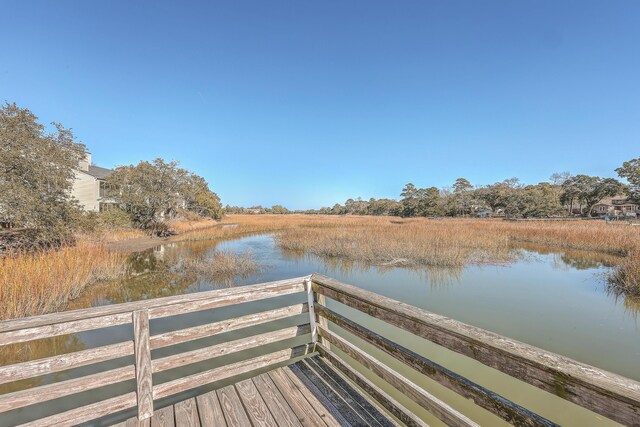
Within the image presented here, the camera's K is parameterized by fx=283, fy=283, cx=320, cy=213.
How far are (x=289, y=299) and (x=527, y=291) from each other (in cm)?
726

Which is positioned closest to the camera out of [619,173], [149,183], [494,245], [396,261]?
[396,261]

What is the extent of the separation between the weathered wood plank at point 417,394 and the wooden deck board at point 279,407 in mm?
329

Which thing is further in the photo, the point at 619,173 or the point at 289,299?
the point at 619,173

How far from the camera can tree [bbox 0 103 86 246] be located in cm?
1023

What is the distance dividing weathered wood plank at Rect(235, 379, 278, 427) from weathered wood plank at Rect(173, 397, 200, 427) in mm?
392

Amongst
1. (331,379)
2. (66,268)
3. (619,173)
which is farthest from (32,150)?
(619,173)

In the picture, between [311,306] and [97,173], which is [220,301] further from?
[97,173]

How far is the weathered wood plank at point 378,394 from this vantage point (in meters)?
2.07

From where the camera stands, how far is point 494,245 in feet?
52.9

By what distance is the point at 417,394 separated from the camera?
2025mm

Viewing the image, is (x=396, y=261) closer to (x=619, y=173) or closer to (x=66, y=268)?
(x=66, y=268)

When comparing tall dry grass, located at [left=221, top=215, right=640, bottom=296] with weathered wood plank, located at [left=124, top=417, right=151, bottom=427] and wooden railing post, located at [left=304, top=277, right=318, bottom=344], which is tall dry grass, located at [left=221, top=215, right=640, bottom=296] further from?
weathered wood plank, located at [left=124, top=417, right=151, bottom=427]

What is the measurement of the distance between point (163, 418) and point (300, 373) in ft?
4.20

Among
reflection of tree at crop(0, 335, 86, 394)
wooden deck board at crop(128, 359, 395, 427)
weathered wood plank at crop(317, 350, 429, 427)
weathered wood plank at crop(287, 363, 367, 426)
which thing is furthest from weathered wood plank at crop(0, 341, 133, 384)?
reflection of tree at crop(0, 335, 86, 394)
